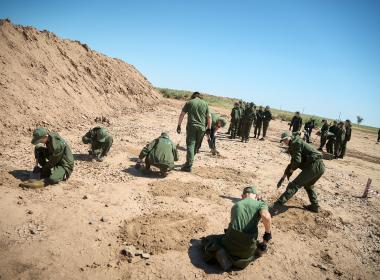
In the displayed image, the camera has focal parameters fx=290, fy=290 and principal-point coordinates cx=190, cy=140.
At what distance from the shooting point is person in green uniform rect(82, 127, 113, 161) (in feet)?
25.1

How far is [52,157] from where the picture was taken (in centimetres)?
577

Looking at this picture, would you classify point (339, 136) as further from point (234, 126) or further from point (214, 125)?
point (214, 125)

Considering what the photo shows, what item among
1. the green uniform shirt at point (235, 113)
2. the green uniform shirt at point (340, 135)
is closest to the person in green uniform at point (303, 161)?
the green uniform shirt at point (235, 113)

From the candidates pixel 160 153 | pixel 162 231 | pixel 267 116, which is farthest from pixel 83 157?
pixel 267 116

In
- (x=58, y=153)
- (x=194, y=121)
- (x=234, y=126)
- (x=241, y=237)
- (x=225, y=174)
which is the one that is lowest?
(x=225, y=174)

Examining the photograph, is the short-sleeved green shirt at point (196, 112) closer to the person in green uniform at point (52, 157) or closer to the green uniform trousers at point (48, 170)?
the person in green uniform at point (52, 157)

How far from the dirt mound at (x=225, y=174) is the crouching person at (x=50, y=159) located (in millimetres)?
3462

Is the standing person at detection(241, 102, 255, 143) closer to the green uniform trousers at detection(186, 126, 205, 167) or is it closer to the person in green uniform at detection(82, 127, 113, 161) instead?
the green uniform trousers at detection(186, 126, 205, 167)

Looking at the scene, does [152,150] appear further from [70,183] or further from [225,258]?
[225,258]

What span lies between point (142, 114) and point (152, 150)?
10854 mm

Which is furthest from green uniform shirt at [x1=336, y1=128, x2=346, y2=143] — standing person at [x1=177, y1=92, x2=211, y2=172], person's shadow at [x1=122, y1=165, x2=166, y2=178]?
person's shadow at [x1=122, y1=165, x2=166, y2=178]

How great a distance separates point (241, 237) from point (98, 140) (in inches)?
199

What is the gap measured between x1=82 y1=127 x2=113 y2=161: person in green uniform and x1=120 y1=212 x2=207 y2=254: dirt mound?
3152 millimetres

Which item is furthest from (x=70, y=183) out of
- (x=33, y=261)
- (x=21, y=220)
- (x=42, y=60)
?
(x=42, y=60)
